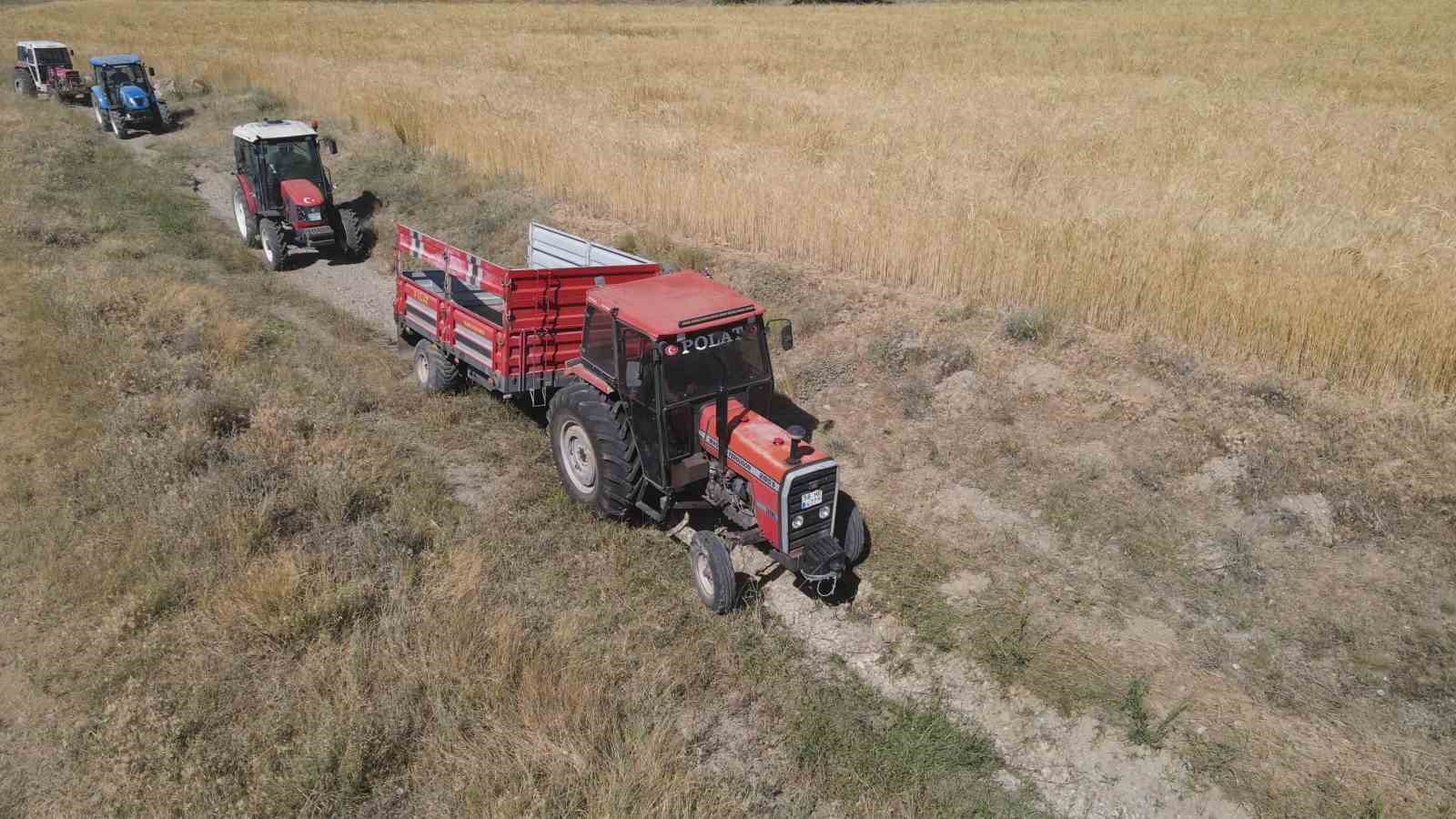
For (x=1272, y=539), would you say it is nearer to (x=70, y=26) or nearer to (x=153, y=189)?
(x=153, y=189)

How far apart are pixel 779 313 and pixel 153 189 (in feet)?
46.1

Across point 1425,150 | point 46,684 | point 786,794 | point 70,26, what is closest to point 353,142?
point 46,684

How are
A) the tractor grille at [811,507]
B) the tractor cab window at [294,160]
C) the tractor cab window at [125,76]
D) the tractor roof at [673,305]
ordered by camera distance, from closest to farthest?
the tractor grille at [811,507]
the tractor roof at [673,305]
the tractor cab window at [294,160]
the tractor cab window at [125,76]

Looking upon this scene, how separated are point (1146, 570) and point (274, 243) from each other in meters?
13.3

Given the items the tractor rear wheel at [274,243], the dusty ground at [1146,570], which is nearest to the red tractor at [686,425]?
the dusty ground at [1146,570]

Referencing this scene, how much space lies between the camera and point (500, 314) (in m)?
9.74

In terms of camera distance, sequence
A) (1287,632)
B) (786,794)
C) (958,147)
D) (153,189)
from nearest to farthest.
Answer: (786,794), (1287,632), (958,147), (153,189)

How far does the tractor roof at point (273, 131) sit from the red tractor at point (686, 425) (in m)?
7.79

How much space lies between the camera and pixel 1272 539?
663cm

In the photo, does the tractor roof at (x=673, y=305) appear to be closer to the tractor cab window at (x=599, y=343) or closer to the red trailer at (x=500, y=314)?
the tractor cab window at (x=599, y=343)

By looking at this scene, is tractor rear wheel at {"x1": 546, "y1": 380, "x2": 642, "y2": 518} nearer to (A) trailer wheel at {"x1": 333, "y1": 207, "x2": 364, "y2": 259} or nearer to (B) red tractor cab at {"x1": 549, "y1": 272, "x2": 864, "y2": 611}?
(B) red tractor cab at {"x1": 549, "y1": 272, "x2": 864, "y2": 611}

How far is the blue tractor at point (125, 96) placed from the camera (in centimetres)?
2112

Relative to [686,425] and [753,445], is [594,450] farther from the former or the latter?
[753,445]

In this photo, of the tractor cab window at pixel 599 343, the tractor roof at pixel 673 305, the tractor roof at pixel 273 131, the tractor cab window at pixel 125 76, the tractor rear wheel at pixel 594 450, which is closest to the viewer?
the tractor roof at pixel 673 305
